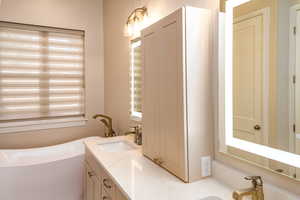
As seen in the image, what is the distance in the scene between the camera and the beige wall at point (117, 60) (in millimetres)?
2438

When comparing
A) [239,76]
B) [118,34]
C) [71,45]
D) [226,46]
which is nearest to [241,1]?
[226,46]

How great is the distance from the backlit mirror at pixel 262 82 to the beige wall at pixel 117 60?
3.32 feet

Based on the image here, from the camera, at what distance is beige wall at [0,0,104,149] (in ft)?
8.87

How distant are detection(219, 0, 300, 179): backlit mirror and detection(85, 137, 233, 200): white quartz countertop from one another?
23 cm

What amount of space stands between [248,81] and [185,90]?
330 mm

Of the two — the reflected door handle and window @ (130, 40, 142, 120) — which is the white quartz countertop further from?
window @ (130, 40, 142, 120)

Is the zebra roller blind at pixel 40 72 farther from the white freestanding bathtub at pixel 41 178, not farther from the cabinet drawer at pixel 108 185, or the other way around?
the cabinet drawer at pixel 108 185

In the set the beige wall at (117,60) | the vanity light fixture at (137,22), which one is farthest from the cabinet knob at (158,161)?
the vanity light fixture at (137,22)

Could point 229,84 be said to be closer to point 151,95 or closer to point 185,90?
point 185,90

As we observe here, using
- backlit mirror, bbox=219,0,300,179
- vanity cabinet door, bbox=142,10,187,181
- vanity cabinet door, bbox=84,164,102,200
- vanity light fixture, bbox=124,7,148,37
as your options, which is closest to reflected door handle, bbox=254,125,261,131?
backlit mirror, bbox=219,0,300,179

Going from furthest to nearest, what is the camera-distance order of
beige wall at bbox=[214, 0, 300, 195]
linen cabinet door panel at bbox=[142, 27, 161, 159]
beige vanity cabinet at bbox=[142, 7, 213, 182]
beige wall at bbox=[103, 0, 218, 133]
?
beige wall at bbox=[103, 0, 218, 133]
linen cabinet door panel at bbox=[142, 27, 161, 159]
beige vanity cabinet at bbox=[142, 7, 213, 182]
beige wall at bbox=[214, 0, 300, 195]

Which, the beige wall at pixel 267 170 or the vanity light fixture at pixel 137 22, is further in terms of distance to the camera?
the vanity light fixture at pixel 137 22

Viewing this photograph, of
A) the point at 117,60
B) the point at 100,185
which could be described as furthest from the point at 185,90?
the point at 117,60

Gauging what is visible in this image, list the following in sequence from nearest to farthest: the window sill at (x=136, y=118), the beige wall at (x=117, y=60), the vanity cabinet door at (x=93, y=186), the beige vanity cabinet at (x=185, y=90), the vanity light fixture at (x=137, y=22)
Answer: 1. the beige vanity cabinet at (x=185, y=90)
2. the vanity cabinet door at (x=93, y=186)
3. the vanity light fixture at (x=137, y=22)
4. the window sill at (x=136, y=118)
5. the beige wall at (x=117, y=60)
